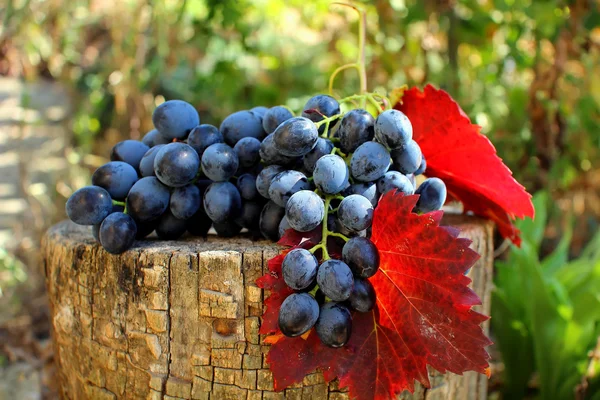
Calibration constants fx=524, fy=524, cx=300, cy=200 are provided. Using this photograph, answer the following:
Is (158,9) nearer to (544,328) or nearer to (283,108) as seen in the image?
(283,108)

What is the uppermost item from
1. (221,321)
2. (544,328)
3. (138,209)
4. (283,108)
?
(283,108)

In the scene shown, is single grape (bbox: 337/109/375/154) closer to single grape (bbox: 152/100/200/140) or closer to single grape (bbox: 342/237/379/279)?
single grape (bbox: 342/237/379/279)

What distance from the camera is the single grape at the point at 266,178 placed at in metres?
0.82

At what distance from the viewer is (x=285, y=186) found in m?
0.77

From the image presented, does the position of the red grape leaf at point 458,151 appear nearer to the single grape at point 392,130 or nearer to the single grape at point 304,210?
the single grape at point 392,130

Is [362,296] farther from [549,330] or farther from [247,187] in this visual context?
[549,330]

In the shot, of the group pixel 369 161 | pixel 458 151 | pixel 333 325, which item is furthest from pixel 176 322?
pixel 458 151

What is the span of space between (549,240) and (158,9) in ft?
6.65

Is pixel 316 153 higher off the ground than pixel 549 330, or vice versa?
pixel 316 153

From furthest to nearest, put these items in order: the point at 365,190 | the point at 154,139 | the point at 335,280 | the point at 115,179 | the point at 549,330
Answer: the point at 549,330 < the point at 154,139 < the point at 115,179 < the point at 365,190 < the point at 335,280

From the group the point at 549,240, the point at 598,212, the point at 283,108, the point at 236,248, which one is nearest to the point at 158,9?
the point at 283,108

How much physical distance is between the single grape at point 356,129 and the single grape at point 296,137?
2.3 inches

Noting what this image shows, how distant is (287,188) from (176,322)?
11.1 inches

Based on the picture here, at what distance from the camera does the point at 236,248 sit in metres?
0.83
